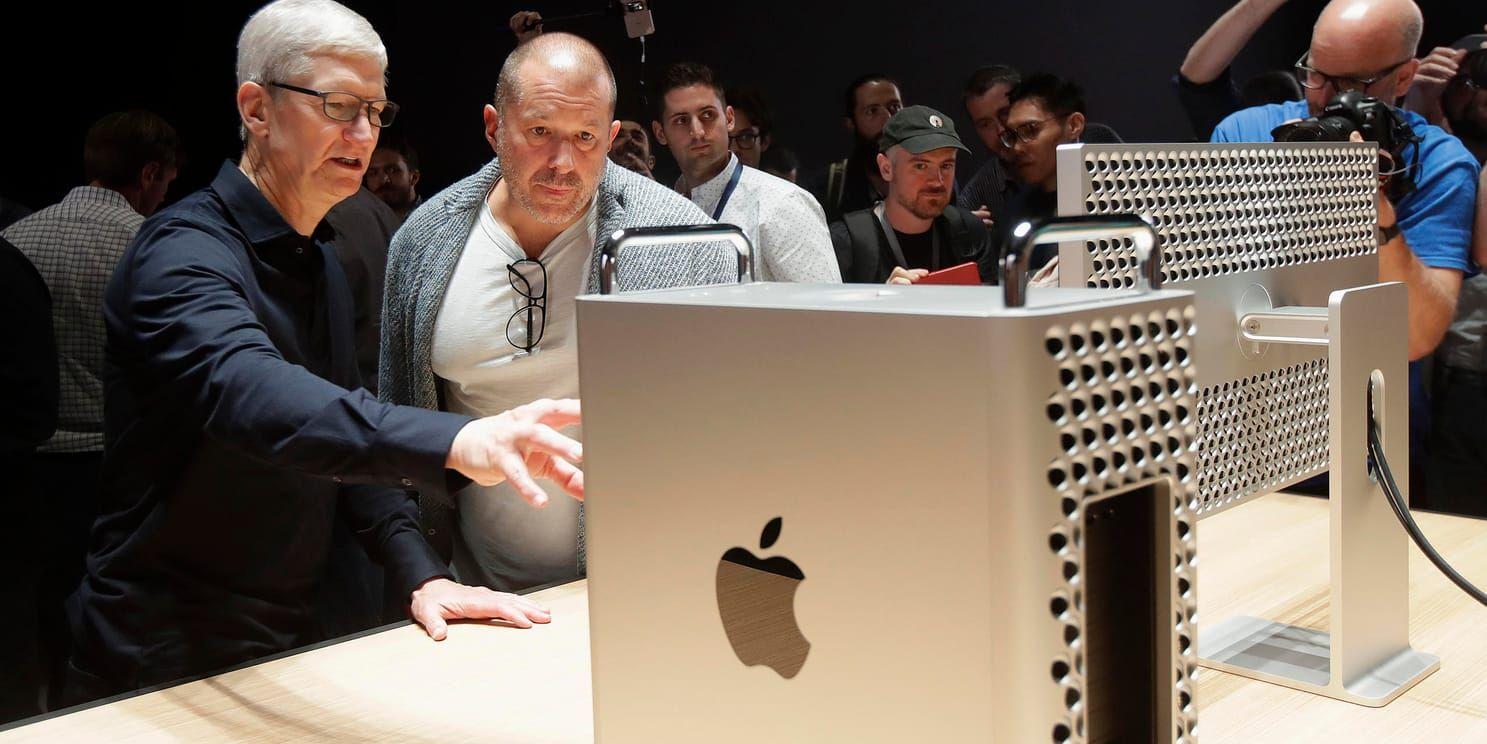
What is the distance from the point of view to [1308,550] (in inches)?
67.4

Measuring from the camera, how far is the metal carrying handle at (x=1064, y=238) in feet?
2.23

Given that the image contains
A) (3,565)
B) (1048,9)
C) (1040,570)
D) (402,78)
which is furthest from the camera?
(1048,9)

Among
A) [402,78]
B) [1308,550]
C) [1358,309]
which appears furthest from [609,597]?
[402,78]

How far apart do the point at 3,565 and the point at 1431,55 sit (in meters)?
3.66

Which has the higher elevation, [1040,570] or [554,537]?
[1040,570]

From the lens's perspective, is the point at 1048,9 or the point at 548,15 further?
the point at 1048,9

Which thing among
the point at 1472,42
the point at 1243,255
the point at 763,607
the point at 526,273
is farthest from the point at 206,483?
the point at 1472,42

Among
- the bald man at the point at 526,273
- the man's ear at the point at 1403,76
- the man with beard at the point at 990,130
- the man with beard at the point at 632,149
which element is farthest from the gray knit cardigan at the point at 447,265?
the man with beard at the point at 990,130

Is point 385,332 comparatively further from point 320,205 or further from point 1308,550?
point 1308,550

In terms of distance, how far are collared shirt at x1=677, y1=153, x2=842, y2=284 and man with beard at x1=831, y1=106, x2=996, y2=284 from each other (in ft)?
1.19

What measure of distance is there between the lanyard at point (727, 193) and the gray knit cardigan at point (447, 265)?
0.65 meters

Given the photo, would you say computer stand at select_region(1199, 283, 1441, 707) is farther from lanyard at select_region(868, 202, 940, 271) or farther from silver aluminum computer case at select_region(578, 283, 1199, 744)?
lanyard at select_region(868, 202, 940, 271)

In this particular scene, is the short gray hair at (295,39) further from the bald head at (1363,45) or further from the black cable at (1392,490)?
the bald head at (1363,45)

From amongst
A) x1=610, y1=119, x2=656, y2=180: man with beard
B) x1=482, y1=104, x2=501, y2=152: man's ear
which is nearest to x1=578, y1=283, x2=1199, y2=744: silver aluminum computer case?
x1=482, y1=104, x2=501, y2=152: man's ear
